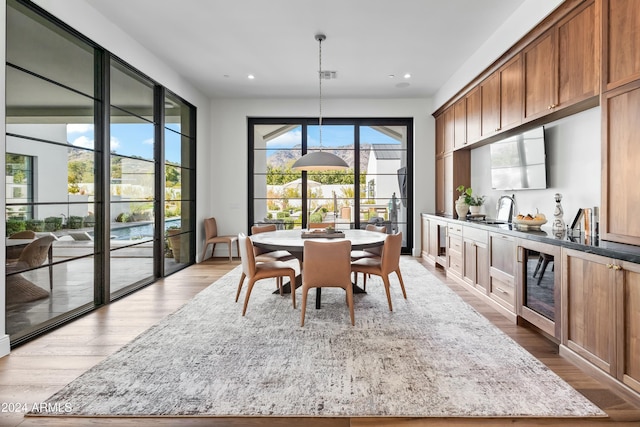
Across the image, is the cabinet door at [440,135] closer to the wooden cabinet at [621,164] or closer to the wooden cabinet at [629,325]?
the wooden cabinet at [621,164]

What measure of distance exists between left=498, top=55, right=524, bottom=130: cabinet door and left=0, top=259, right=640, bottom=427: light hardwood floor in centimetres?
200

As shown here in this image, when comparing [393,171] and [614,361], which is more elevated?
[393,171]

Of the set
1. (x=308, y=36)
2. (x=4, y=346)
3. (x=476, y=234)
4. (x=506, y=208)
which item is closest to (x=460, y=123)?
(x=506, y=208)

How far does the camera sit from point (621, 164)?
7.25 feet

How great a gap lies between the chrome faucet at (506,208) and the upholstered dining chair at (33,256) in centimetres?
491

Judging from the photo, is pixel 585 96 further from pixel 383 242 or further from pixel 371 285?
pixel 371 285

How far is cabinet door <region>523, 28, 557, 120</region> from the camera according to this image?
305 centimetres

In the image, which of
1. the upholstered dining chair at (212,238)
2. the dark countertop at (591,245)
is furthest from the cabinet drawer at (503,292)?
the upholstered dining chair at (212,238)

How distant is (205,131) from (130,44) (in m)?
2.51

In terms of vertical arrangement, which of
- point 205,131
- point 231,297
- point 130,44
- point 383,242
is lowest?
point 231,297

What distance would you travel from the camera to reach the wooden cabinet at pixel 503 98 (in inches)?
144

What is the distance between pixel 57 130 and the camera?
317cm

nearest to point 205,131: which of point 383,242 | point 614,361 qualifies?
point 383,242

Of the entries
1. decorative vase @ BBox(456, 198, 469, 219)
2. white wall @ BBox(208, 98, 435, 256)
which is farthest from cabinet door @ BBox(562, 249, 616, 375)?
white wall @ BBox(208, 98, 435, 256)
